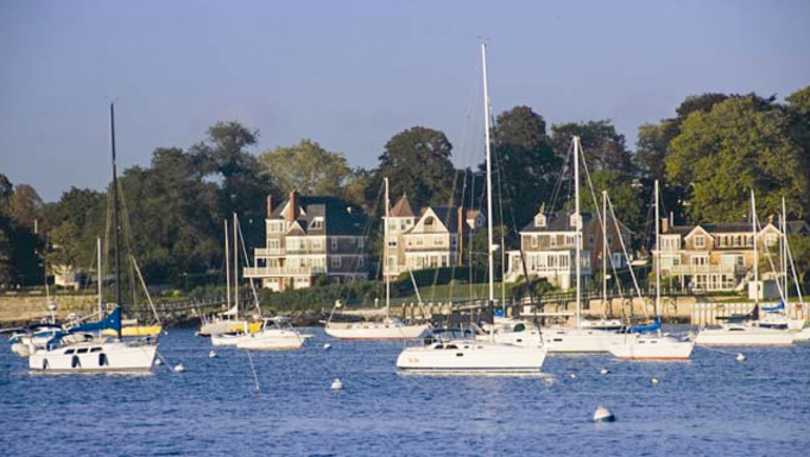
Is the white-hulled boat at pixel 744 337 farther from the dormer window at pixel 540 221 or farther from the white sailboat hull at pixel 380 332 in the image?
the dormer window at pixel 540 221

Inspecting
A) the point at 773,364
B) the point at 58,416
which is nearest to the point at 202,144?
the point at 773,364

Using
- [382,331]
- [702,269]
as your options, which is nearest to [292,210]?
[702,269]

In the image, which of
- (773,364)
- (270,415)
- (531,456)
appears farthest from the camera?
(773,364)

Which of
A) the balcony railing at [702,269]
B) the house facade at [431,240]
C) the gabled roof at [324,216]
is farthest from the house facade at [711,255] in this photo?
the gabled roof at [324,216]

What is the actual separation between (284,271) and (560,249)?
85.3 ft

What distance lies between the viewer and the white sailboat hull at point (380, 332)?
370 feet

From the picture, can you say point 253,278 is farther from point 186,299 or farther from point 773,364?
point 773,364

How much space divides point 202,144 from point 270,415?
112 metres

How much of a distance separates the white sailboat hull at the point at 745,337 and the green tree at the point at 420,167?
80.7 metres

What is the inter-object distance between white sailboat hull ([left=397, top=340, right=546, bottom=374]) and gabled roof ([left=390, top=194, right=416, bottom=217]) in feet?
296

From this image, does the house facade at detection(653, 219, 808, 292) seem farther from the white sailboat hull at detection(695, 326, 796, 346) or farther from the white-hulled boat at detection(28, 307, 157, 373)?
the white-hulled boat at detection(28, 307, 157, 373)

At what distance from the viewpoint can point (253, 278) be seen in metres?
160

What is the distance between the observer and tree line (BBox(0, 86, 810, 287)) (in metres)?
147

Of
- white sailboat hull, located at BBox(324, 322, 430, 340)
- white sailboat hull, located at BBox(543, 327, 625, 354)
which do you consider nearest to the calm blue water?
white sailboat hull, located at BBox(543, 327, 625, 354)
